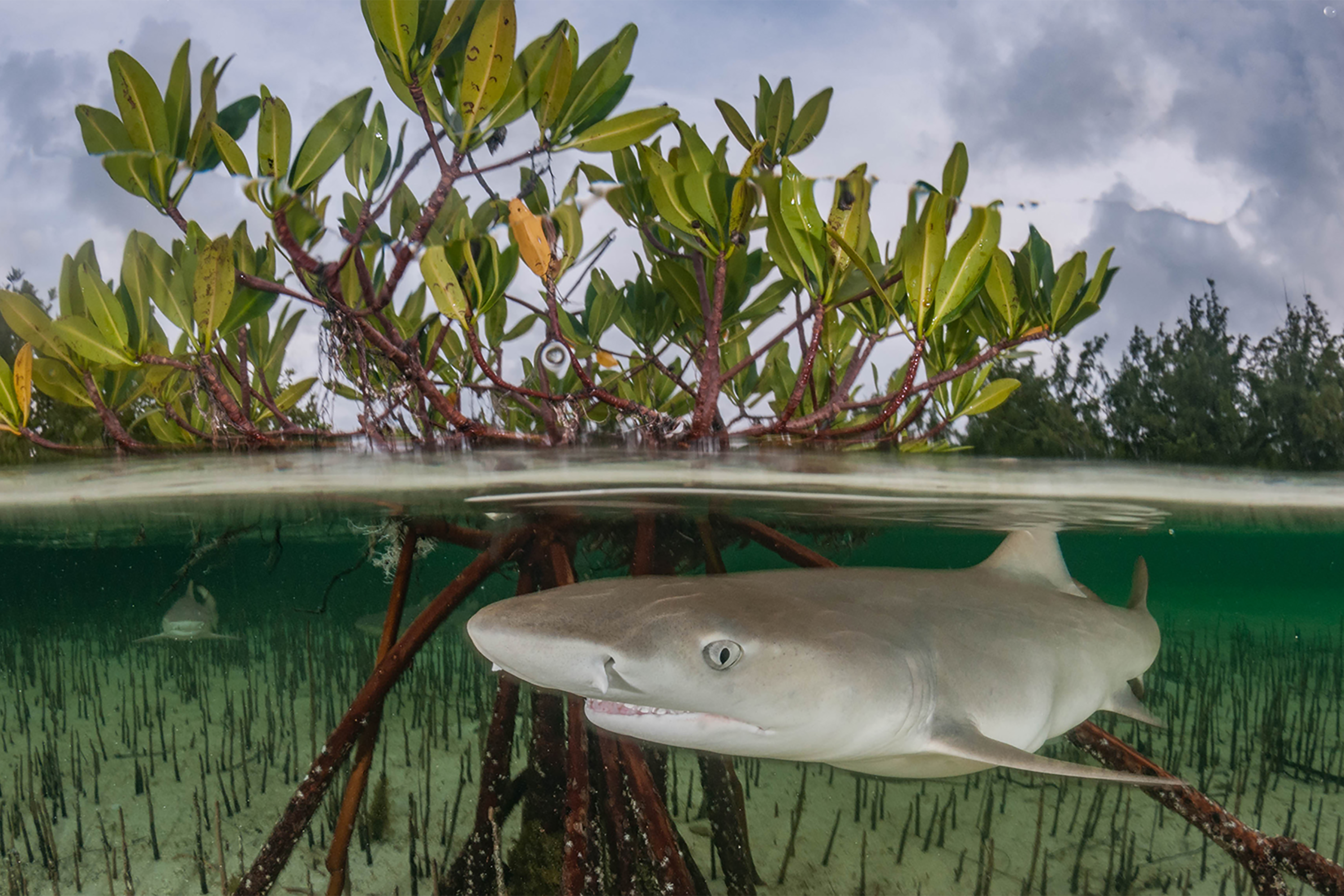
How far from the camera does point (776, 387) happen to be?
4.85 meters

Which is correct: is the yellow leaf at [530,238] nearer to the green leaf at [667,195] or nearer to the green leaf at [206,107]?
the green leaf at [667,195]

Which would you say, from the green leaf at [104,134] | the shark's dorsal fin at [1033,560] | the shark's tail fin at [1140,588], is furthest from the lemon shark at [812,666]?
the green leaf at [104,134]

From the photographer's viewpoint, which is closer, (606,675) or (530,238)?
(606,675)

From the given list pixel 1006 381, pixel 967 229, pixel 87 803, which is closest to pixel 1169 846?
pixel 1006 381

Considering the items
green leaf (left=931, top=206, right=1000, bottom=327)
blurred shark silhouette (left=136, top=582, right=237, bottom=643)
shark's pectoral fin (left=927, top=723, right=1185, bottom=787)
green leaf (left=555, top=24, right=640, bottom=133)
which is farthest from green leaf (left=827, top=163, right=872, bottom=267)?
blurred shark silhouette (left=136, top=582, right=237, bottom=643)

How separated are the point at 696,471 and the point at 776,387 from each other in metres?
0.94

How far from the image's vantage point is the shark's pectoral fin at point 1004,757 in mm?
1926

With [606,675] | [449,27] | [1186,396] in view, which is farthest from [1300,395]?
[449,27]

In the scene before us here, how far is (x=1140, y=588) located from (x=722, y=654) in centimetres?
317

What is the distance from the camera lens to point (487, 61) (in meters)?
2.24

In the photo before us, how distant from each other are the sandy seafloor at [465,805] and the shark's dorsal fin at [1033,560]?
56.7 inches

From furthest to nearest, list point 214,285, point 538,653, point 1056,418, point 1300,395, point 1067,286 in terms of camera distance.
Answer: point 1300,395, point 1056,418, point 1067,286, point 214,285, point 538,653

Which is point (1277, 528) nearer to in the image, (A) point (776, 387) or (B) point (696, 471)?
(A) point (776, 387)

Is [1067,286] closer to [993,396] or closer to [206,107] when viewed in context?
[993,396]
